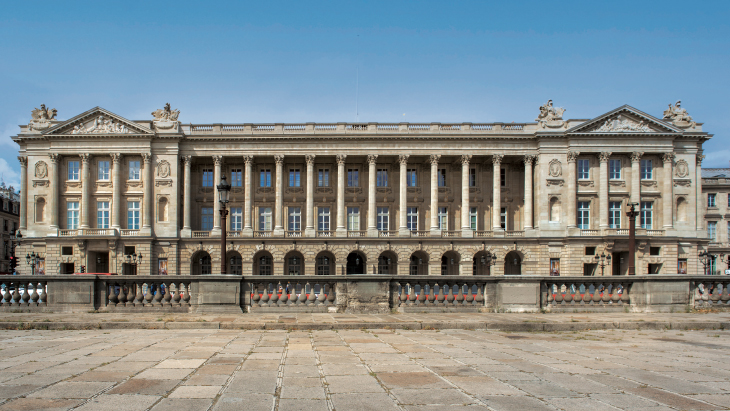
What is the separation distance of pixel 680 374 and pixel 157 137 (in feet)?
185

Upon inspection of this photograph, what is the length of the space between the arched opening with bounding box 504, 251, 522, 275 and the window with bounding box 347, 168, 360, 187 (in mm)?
18491

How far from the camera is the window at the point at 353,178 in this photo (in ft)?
202

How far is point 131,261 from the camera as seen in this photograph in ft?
181

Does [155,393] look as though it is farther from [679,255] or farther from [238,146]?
[679,255]

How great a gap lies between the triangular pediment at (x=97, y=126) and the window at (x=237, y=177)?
9.81 meters

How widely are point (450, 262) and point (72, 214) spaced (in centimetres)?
4076

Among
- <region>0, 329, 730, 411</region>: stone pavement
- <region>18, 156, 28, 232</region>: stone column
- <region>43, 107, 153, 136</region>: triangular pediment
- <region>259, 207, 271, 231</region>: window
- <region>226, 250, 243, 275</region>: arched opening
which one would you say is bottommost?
<region>226, 250, 243, 275</region>: arched opening

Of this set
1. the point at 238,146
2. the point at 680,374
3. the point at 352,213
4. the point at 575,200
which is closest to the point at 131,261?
the point at 238,146

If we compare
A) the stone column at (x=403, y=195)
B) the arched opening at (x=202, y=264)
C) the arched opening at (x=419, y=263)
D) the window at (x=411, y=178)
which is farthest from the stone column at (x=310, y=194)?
the arched opening at (x=419, y=263)

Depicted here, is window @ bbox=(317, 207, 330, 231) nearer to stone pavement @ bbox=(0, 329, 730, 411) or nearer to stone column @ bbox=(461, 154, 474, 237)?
stone column @ bbox=(461, 154, 474, 237)

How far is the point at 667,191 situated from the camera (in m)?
57.2

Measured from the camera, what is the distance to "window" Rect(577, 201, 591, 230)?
57406mm

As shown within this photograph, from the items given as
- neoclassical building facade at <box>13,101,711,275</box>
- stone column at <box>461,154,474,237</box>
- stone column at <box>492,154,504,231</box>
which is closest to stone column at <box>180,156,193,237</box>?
neoclassical building facade at <box>13,101,711,275</box>

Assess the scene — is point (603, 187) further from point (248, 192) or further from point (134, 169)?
point (134, 169)
